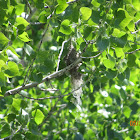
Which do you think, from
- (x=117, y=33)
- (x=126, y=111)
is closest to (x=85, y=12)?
(x=117, y=33)

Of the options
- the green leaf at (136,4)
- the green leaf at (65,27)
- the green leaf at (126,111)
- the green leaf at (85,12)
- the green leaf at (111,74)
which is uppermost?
the green leaf at (136,4)

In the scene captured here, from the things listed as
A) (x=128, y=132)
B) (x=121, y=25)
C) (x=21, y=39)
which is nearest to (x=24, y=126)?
(x=21, y=39)

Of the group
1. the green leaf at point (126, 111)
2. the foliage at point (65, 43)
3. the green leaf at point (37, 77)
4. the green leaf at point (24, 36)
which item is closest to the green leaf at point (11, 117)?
the foliage at point (65, 43)

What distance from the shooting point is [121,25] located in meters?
1.12

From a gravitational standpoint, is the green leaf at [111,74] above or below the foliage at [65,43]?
below

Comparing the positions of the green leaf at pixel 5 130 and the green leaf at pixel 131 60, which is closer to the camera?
the green leaf at pixel 5 130

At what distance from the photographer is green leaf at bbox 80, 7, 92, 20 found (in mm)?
1110

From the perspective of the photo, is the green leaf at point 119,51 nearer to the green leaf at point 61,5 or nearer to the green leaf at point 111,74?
the green leaf at point 111,74

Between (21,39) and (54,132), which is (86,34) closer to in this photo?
(21,39)

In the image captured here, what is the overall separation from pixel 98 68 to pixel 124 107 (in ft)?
1.84

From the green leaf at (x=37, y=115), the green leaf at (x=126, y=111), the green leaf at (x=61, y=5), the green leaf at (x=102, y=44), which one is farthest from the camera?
the green leaf at (x=126, y=111)

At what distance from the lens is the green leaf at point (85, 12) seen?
111cm

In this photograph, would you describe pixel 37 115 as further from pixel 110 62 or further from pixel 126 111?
pixel 126 111

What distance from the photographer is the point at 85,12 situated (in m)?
1.12
